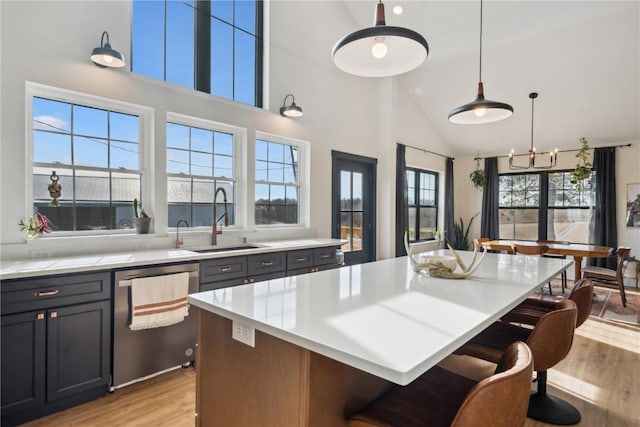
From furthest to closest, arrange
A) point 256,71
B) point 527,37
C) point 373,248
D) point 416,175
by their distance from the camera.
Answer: point 416,175
point 373,248
point 527,37
point 256,71

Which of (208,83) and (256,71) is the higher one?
(256,71)

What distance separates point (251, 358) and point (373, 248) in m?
4.47

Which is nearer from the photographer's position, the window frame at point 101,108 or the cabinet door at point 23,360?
the cabinet door at point 23,360

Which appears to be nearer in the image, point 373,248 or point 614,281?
point 614,281

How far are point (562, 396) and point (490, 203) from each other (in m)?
5.55

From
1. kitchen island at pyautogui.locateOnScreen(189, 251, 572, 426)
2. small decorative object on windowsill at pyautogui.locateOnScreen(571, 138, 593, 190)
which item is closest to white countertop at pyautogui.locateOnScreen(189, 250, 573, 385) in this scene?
kitchen island at pyautogui.locateOnScreen(189, 251, 572, 426)

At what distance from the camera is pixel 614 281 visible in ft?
15.2

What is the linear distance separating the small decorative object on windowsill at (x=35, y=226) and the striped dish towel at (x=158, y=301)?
83 cm

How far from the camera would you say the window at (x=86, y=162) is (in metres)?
2.72

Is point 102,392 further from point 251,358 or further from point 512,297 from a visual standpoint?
point 512,297

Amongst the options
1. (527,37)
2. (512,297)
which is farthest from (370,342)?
(527,37)

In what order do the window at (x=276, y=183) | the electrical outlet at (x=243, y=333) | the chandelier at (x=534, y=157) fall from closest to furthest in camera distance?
the electrical outlet at (x=243, y=333) < the window at (x=276, y=183) < the chandelier at (x=534, y=157)

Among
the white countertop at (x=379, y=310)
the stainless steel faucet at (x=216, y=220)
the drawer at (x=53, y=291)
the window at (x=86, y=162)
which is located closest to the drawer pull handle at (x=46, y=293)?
the drawer at (x=53, y=291)

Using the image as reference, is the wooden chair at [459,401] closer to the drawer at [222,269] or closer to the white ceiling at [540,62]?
the drawer at [222,269]
